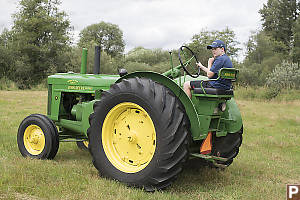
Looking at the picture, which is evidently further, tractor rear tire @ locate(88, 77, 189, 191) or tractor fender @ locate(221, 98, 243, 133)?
tractor fender @ locate(221, 98, 243, 133)

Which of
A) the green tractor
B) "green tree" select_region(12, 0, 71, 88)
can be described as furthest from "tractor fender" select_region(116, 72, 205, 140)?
"green tree" select_region(12, 0, 71, 88)

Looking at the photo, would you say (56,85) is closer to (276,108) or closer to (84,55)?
(84,55)

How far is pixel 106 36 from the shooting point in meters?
51.8

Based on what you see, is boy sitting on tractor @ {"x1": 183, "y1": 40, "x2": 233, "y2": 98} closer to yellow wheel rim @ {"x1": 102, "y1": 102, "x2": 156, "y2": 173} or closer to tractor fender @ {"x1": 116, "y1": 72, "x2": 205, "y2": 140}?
tractor fender @ {"x1": 116, "y1": 72, "x2": 205, "y2": 140}

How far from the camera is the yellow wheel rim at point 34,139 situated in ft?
16.6

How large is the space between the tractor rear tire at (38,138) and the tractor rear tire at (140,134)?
1061 millimetres

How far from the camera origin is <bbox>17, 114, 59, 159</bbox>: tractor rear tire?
4.91 metres

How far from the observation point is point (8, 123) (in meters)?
8.23

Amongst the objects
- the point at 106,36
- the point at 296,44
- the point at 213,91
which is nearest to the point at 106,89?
the point at 213,91

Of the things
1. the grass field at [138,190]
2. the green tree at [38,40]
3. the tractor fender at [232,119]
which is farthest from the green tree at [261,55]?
the tractor fender at [232,119]

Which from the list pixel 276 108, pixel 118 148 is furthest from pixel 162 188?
pixel 276 108

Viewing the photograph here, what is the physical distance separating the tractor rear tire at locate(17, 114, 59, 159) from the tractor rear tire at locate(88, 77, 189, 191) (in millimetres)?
1061

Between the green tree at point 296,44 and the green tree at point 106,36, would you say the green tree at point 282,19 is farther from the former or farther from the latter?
the green tree at point 106,36

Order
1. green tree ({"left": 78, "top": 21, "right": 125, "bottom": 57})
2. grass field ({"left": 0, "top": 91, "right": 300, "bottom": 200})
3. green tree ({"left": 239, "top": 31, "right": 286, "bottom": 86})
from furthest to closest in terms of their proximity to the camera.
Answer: green tree ({"left": 78, "top": 21, "right": 125, "bottom": 57}), green tree ({"left": 239, "top": 31, "right": 286, "bottom": 86}), grass field ({"left": 0, "top": 91, "right": 300, "bottom": 200})
